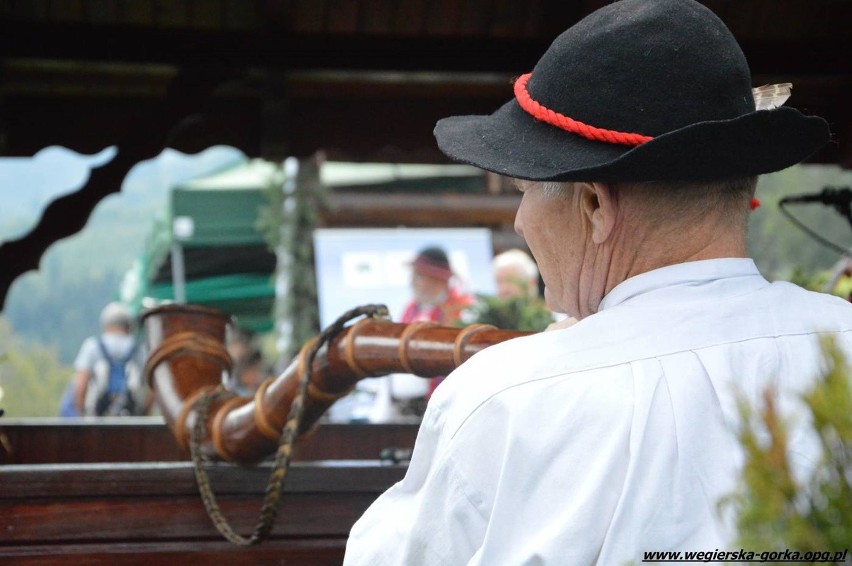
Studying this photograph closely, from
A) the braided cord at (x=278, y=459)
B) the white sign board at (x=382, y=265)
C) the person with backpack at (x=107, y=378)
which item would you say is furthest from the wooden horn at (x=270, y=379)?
the person with backpack at (x=107, y=378)

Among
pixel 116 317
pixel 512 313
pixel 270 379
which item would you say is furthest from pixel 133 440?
pixel 116 317

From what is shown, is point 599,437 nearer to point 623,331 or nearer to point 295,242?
point 623,331

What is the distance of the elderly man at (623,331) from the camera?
3.69 ft

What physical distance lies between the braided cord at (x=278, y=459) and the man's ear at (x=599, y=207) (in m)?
0.88

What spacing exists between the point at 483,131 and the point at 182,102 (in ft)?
10.2

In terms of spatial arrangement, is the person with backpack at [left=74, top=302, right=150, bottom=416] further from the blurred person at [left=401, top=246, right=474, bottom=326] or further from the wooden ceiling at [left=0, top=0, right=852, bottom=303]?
the wooden ceiling at [left=0, top=0, right=852, bottom=303]

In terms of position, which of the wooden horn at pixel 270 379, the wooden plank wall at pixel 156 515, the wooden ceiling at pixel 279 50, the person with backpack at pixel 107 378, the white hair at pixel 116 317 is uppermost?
the wooden ceiling at pixel 279 50

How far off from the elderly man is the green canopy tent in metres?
8.61

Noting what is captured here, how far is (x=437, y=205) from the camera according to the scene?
11.3 metres

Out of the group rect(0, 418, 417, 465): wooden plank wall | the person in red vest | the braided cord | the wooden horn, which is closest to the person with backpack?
the person in red vest

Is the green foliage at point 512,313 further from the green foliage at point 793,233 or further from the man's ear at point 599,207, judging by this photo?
the green foliage at point 793,233

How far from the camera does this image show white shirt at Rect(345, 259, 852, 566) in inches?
43.9

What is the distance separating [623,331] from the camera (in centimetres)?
121

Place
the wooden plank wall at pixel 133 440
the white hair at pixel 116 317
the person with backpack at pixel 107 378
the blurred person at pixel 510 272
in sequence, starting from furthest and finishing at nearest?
the white hair at pixel 116 317
the person with backpack at pixel 107 378
the blurred person at pixel 510 272
the wooden plank wall at pixel 133 440
